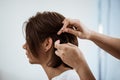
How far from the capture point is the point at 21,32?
2084 millimetres

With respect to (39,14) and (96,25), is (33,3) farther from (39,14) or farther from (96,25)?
(39,14)

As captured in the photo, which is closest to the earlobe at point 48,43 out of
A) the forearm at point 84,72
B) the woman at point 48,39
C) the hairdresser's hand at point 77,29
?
the woman at point 48,39

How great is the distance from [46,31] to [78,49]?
35 centimetres

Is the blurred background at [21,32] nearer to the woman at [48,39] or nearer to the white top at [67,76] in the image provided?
the woman at [48,39]

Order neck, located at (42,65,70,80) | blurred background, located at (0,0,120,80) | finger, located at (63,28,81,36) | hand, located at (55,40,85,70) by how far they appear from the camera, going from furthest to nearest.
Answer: blurred background, located at (0,0,120,80), neck, located at (42,65,70,80), finger, located at (63,28,81,36), hand, located at (55,40,85,70)

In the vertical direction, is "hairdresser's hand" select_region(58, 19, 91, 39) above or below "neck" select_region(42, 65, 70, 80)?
above

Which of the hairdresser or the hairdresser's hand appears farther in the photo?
the hairdresser's hand

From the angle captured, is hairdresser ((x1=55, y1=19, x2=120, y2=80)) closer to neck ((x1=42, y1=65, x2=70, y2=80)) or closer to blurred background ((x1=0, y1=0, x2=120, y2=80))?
neck ((x1=42, y1=65, x2=70, y2=80))

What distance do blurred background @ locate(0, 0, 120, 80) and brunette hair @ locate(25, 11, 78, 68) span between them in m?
0.86

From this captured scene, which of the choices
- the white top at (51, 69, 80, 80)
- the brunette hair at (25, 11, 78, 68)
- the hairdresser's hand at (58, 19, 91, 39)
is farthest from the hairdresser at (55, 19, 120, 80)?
the white top at (51, 69, 80, 80)

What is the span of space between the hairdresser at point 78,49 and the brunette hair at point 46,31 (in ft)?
0.34

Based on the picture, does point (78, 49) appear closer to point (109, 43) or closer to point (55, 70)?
point (109, 43)

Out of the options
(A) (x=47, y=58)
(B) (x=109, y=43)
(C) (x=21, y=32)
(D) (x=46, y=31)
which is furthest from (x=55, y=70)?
(C) (x=21, y=32)

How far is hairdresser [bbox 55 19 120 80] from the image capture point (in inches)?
32.6
